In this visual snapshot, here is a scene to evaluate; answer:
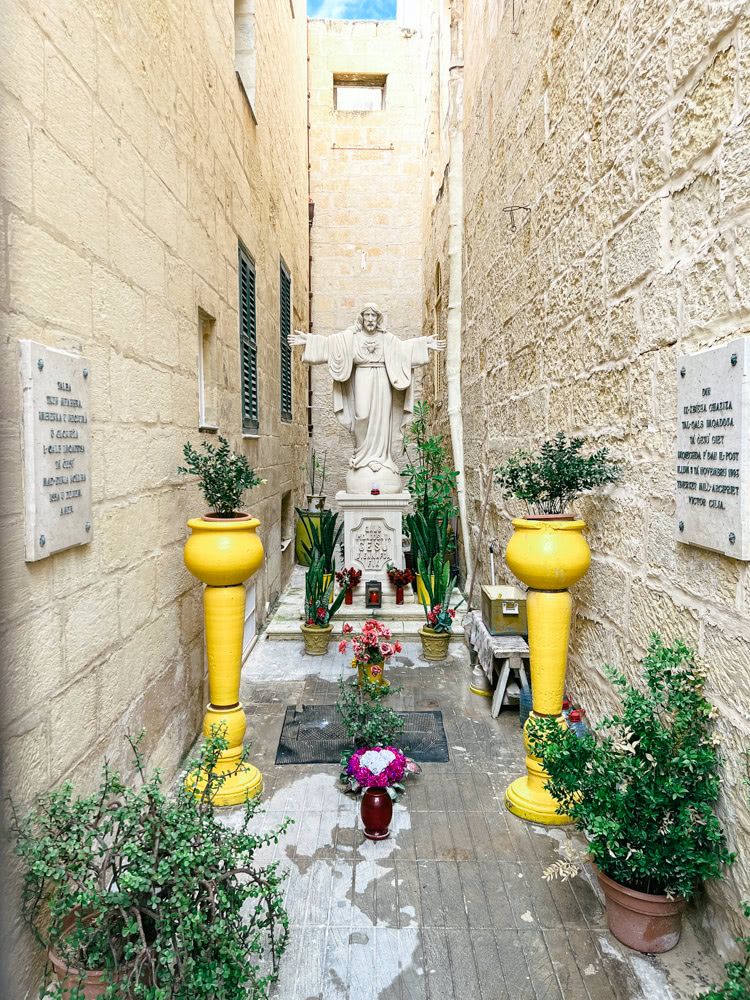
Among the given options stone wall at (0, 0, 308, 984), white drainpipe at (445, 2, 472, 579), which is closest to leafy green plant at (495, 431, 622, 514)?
stone wall at (0, 0, 308, 984)

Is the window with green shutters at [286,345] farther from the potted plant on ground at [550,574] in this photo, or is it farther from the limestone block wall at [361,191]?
the potted plant on ground at [550,574]

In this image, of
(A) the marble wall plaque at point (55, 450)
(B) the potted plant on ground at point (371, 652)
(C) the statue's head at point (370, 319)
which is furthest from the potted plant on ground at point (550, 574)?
(C) the statue's head at point (370, 319)

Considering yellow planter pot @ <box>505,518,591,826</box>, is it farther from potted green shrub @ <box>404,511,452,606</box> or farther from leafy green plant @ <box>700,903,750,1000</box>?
potted green shrub @ <box>404,511,452,606</box>

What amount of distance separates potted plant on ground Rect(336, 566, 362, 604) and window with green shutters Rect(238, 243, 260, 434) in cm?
150

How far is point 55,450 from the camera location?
1.90 m

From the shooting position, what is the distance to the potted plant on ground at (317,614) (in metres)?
5.19

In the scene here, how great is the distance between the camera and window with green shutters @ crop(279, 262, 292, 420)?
7840 mm

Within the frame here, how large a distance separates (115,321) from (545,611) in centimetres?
210

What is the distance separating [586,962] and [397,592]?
3974 mm

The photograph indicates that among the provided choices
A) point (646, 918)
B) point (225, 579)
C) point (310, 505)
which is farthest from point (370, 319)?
point (646, 918)

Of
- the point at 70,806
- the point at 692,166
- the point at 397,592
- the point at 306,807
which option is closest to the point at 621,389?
the point at 692,166

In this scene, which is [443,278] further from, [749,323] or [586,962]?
[586,962]

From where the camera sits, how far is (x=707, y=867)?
1.93 meters

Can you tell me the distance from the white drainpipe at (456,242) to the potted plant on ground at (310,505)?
5.82 feet
